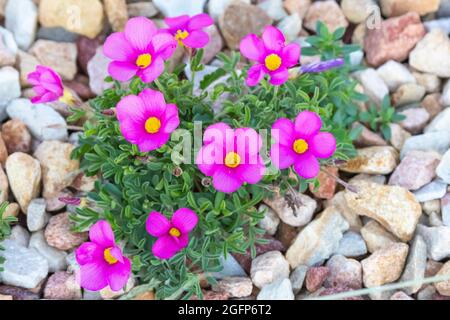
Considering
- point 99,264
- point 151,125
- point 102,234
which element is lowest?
point 99,264

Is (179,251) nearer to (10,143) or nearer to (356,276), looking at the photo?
(356,276)

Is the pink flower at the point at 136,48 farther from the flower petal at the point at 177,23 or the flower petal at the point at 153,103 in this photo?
the flower petal at the point at 177,23

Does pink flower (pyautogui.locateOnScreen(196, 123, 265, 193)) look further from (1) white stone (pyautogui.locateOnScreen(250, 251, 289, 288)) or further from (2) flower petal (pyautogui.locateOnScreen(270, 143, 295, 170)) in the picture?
(1) white stone (pyautogui.locateOnScreen(250, 251, 289, 288))

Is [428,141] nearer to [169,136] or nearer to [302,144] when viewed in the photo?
[302,144]

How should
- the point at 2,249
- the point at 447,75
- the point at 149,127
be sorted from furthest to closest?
the point at 447,75 < the point at 2,249 < the point at 149,127

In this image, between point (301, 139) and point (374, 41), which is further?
point (374, 41)

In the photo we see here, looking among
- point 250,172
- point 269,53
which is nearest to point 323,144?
point 250,172
